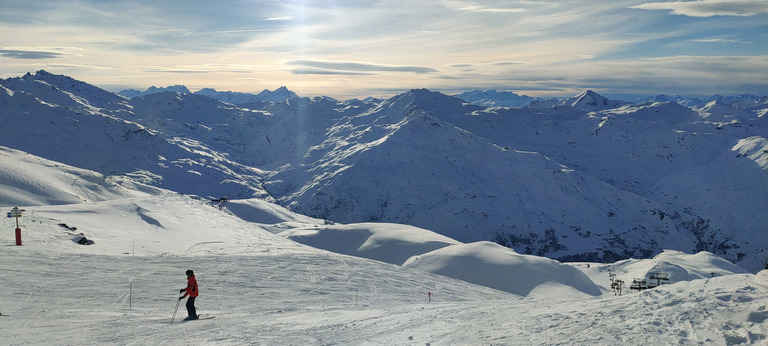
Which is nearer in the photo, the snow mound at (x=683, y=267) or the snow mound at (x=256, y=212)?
the snow mound at (x=683, y=267)

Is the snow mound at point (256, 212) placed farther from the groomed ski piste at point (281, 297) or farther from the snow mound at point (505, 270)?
the snow mound at point (505, 270)

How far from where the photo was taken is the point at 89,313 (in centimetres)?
1775

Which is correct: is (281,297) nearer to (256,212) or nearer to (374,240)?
(374,240)

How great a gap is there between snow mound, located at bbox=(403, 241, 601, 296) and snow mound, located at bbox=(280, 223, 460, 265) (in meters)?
7.10

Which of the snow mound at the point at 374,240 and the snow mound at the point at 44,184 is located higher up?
the snow mound at the point at 44,184

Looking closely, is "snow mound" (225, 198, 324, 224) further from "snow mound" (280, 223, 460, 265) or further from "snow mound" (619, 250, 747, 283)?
"snow mound" (619, 250, 747, 283)

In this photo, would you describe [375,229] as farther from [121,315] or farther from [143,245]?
[121,315]

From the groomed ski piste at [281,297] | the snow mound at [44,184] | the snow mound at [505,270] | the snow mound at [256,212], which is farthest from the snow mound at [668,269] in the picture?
the snow mound at [44,184]

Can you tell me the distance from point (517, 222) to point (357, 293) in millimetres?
181587

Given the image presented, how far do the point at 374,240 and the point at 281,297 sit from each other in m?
45.6

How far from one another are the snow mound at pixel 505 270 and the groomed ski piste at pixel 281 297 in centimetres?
21

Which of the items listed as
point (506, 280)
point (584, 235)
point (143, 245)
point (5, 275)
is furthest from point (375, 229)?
point (584, 235)

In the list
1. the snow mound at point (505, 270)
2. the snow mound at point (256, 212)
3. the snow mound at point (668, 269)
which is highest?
the snow mound at point (505, 270)

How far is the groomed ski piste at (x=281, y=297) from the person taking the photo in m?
13.2
